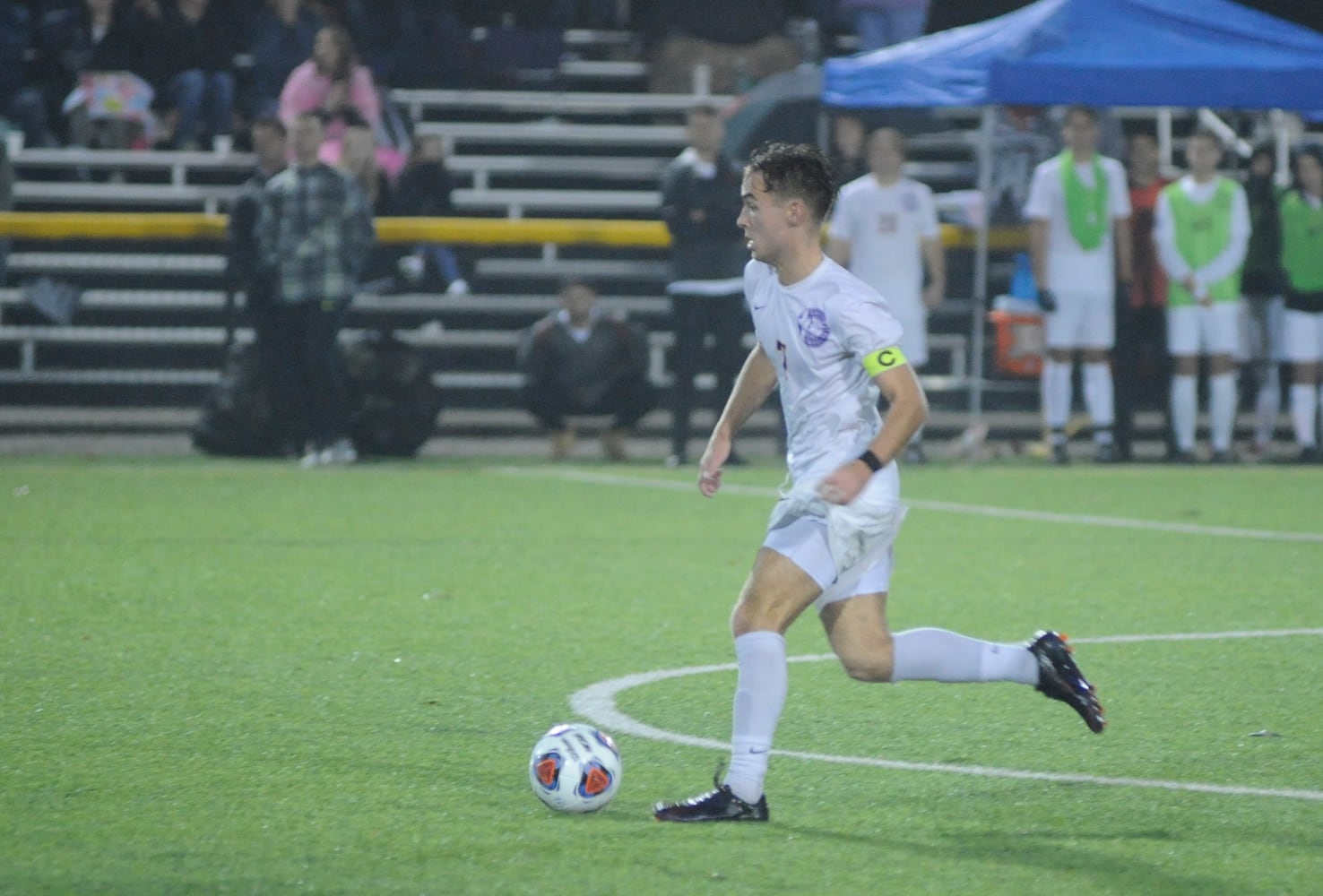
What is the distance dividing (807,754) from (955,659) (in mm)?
546

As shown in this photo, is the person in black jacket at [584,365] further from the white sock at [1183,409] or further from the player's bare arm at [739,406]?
the player's bare arm at [739,406]

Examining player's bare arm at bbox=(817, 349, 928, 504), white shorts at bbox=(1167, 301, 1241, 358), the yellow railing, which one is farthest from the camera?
the yellow railing

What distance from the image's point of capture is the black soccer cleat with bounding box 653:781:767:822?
194 inches

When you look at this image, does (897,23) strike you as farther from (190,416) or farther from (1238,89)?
(190,416)

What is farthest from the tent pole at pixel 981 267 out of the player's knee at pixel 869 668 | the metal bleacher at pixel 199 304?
the player's knee at pixel 869 668

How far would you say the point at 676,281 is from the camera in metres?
14.6

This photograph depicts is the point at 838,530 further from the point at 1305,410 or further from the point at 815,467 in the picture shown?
the point at 1305,410

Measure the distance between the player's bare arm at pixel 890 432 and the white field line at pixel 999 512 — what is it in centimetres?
637

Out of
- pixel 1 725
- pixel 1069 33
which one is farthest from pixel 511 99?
pixel 1 725

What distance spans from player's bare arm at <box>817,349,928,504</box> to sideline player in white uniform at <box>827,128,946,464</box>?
9.20 metres

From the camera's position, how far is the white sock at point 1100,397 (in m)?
15.0

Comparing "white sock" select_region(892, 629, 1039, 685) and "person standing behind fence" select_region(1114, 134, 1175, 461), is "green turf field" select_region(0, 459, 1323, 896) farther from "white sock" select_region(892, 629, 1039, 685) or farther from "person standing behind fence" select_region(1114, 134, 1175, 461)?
"person standing behind fence" select_region(1114, 134, 1175, 461)

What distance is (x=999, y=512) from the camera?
1219cm

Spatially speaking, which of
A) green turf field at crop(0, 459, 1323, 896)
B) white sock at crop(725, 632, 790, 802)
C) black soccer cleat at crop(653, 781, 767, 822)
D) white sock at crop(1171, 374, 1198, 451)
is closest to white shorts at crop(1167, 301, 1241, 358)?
white sock at crop(1171, 374, 1198, 451)
